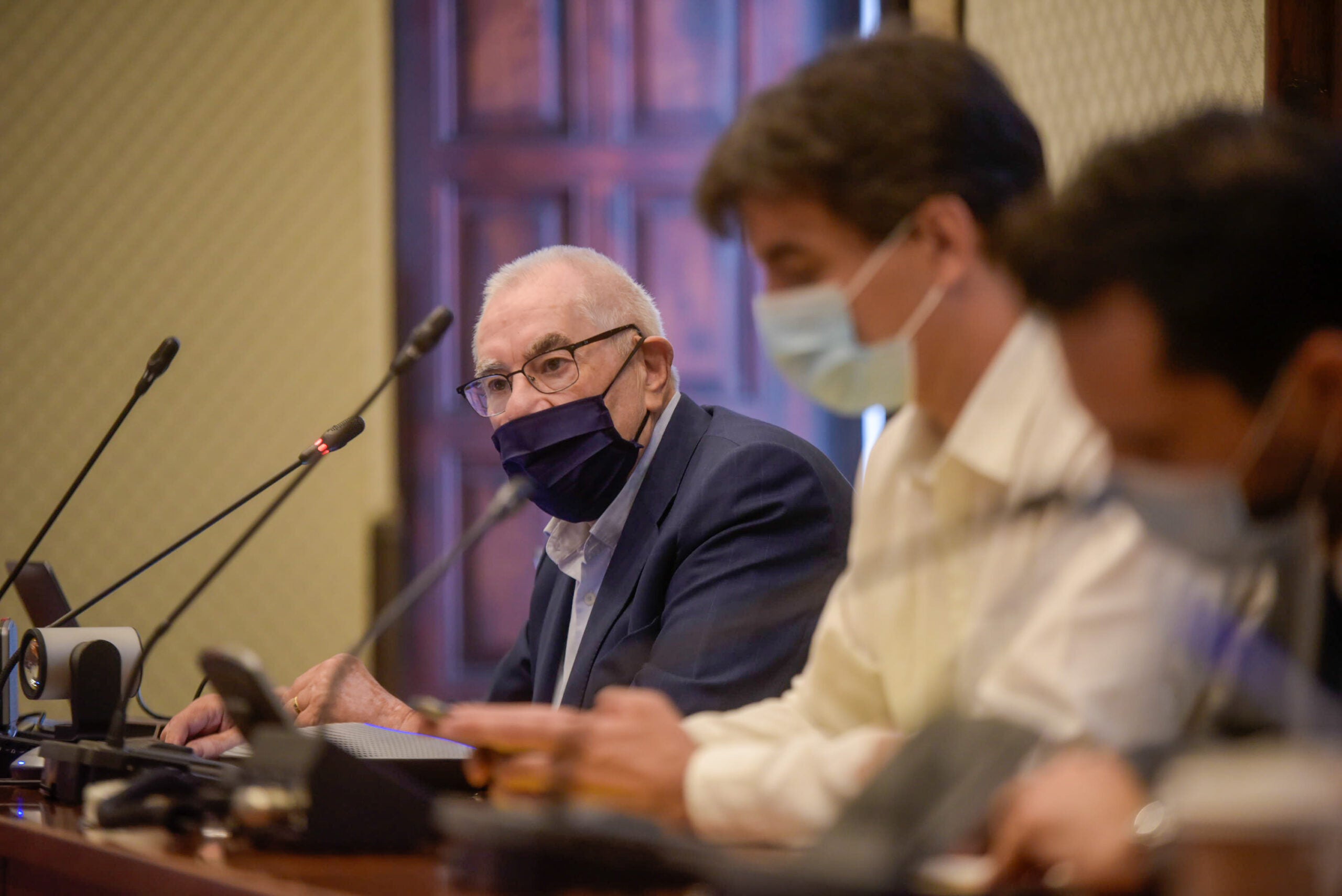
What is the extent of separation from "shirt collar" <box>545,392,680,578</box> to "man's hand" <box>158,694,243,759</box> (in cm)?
Result: 59

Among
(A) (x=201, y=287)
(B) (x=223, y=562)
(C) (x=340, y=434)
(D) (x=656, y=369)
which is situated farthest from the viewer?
(A) (x=201, y=287)

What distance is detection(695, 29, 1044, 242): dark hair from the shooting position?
53.3 inches

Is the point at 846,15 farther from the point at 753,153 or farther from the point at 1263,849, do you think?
the point at 1263,849

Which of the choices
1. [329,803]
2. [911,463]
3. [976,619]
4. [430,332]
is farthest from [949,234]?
[329,803]

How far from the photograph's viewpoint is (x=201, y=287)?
430 cm

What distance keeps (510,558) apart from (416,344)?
2.42 meters

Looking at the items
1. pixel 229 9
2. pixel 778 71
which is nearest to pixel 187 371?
pixel 229 9

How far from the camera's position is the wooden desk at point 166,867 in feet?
3.79

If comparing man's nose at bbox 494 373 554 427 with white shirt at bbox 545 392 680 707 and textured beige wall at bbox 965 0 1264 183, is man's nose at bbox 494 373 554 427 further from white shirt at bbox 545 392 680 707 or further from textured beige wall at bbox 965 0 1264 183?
textured beige wall at bbox 965 0 1264 183

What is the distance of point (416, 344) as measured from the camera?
166cm

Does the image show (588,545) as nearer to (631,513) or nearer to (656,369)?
(631,513)

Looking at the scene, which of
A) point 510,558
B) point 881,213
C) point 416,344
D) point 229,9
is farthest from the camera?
point 229,9

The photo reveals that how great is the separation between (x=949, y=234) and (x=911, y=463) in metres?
0.26

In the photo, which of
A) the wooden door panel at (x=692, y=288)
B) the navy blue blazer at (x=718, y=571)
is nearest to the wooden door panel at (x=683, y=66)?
the wooden door panel at (x=692, y=288)
